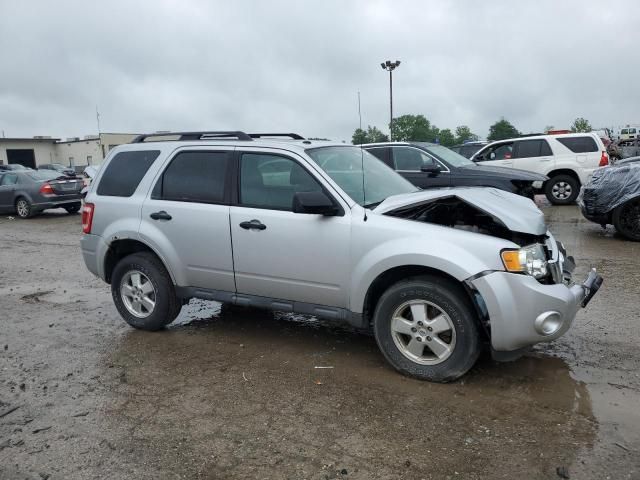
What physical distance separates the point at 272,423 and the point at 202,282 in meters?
1.82

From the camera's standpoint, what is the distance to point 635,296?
5.96m

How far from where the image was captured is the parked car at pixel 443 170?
10.3m

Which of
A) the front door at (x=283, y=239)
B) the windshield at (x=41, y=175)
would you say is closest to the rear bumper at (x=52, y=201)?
the windshield at (x=41, y=175)

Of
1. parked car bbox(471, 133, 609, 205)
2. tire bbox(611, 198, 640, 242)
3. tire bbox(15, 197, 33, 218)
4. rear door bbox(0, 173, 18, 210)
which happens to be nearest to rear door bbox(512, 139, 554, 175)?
parked car bbox(471, 133, 609, 205)

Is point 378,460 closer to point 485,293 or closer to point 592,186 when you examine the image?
point 485,293

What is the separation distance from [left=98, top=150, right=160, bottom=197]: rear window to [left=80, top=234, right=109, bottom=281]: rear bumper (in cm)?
47

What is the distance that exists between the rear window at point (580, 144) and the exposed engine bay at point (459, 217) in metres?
10.8

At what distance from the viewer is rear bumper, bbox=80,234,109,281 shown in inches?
213

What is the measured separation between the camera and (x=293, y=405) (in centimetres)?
375

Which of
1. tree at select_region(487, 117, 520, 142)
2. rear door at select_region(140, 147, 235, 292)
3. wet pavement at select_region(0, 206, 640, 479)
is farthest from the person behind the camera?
tree at select_region(487, 117, 520, 142)

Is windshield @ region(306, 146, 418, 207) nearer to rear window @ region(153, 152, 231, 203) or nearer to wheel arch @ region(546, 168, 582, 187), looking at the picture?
rear window @ region(153, 152, 231, 203)

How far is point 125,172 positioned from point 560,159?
38.4 feet

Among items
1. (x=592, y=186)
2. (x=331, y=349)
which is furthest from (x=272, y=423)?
(x=592, y=186)

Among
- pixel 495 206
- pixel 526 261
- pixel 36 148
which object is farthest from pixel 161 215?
pixel 36 148
